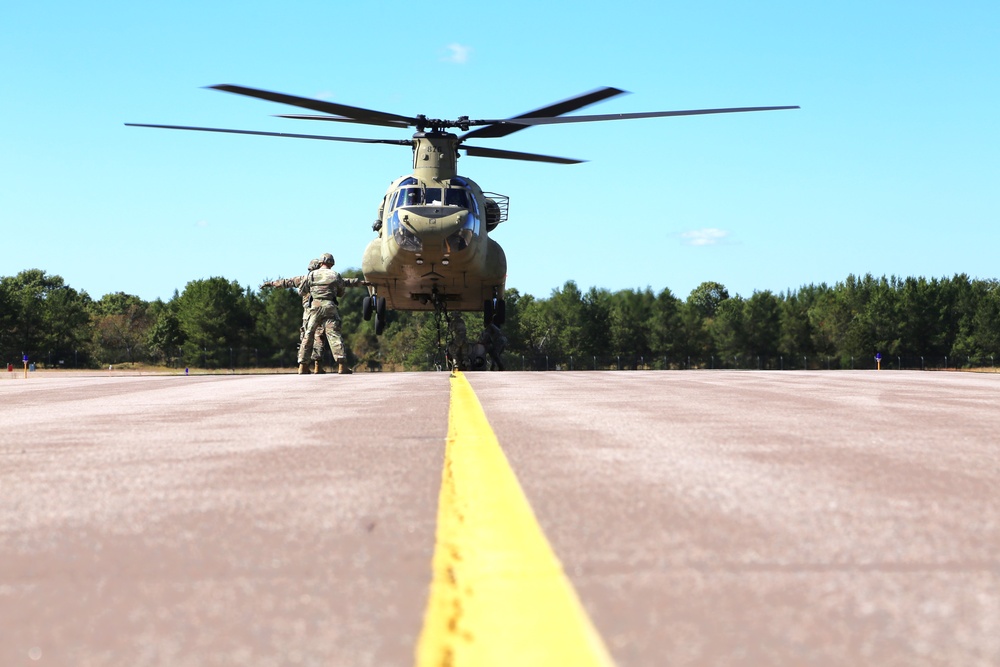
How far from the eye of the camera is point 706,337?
12194 centimetres

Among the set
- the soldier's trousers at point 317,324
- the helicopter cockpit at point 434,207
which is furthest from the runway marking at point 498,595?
the soldier's trousers at point 317,324

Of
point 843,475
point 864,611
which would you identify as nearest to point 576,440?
point 843,475

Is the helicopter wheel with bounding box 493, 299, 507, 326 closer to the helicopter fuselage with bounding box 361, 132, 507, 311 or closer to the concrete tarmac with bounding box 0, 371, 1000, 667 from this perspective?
the helicopter fuselage with bounding box 361, 132, 507, 311

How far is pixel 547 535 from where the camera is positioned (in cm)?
297

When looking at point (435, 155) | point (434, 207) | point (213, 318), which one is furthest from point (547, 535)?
point (213, 318)

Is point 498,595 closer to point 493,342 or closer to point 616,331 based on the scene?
point 493,342

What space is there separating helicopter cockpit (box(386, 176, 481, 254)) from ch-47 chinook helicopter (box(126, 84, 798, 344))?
22 millimetres

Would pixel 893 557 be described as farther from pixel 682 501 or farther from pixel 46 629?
pixel 46 629

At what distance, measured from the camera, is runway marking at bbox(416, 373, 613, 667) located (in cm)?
186

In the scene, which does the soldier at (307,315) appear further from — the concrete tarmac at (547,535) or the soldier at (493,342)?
the concrete tarmac at (547,535)

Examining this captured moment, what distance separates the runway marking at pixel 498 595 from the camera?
186cm

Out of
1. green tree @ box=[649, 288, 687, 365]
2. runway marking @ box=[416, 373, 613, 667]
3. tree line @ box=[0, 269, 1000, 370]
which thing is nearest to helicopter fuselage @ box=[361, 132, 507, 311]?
runway marking @ box=[416, 373, 613, 667]

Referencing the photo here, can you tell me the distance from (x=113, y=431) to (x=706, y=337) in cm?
11841

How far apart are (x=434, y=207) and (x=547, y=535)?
65.3 feet
